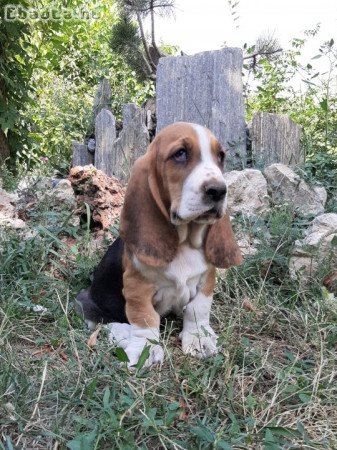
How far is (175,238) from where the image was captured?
109 inches

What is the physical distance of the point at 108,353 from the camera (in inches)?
109

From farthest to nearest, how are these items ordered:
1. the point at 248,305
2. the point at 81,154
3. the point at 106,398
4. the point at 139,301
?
the point at 81,154
the point at 248,305
the point at 139,301
the point at 106,398

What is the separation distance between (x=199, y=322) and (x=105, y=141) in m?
3.58

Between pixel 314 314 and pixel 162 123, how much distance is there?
312cm

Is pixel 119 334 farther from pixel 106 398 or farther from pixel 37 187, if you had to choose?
pixel 37 187

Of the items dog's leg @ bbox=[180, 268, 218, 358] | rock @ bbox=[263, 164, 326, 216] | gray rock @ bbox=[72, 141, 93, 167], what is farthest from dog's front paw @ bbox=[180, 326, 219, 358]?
gray rock @ bbox=[72, 141, 93, 167]

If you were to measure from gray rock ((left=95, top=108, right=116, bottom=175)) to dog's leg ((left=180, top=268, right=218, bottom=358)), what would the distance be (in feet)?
10.7

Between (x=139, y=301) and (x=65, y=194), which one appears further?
(x=65, y=194)

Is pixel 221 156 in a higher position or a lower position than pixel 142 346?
higher

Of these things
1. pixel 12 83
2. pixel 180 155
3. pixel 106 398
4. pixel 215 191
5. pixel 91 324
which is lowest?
pixel 91 324

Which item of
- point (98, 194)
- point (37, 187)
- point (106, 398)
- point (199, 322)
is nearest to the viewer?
point (106, 398)

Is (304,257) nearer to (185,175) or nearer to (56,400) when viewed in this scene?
(185,175)

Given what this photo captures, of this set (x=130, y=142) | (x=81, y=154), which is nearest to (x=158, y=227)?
(x=130, y=142)

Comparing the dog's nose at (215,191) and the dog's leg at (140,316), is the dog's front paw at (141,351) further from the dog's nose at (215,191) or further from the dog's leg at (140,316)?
the dog's nose at (215,191)
